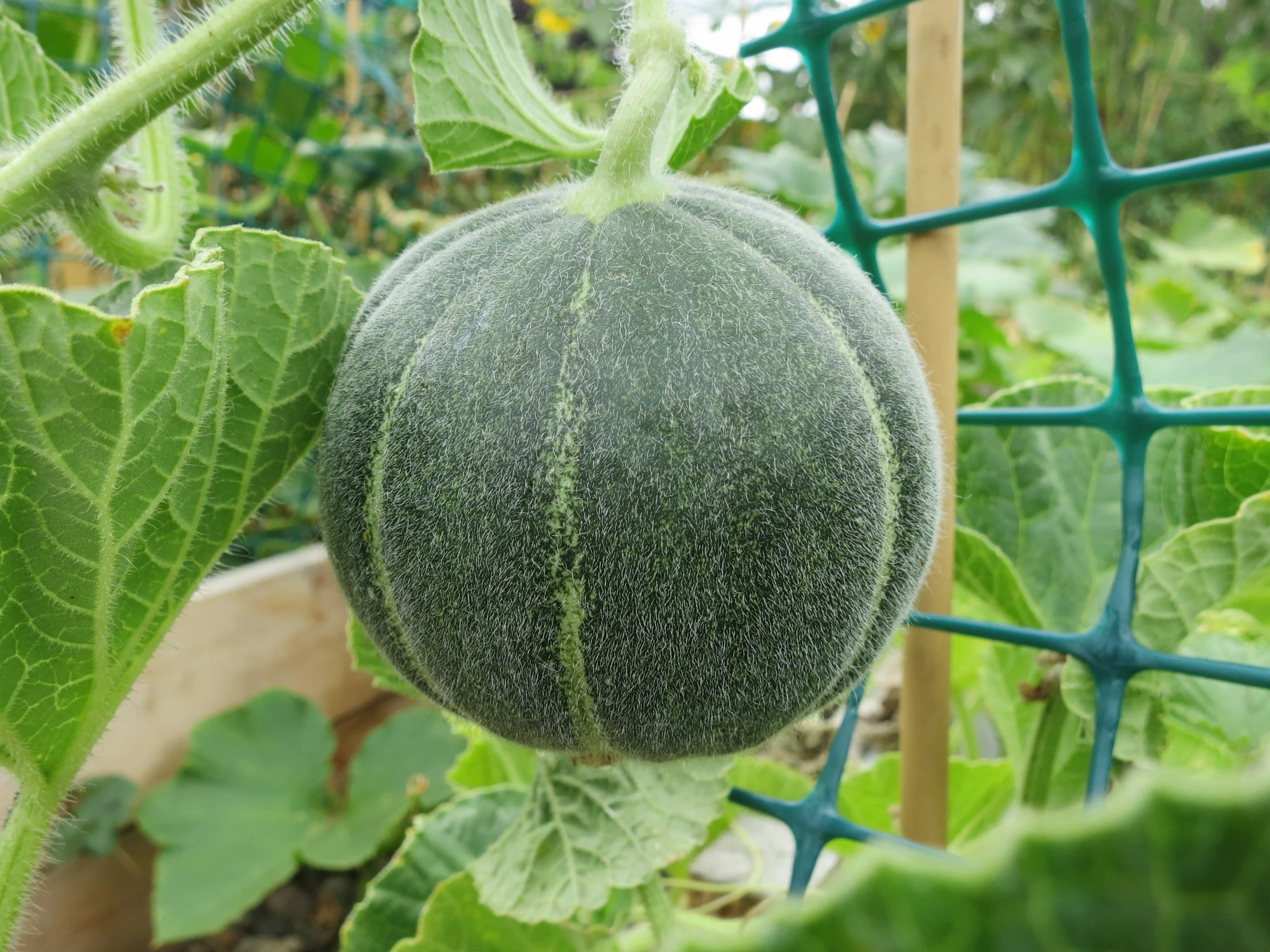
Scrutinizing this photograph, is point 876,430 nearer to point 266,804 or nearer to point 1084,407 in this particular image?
point 1084,407

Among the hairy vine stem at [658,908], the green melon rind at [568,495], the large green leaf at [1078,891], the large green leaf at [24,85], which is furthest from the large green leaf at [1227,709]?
the large green leaf at [24,85]

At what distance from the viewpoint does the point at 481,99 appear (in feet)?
2.25

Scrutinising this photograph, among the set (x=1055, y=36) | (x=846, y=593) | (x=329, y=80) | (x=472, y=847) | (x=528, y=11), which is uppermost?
(x=1055, y=36)

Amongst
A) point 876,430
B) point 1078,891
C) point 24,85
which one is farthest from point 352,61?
point 1078,891

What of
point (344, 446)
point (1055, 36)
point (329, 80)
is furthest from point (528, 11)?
point (344, 446)

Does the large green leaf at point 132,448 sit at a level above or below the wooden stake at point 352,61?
below

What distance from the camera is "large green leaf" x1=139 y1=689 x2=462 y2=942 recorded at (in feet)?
4.96

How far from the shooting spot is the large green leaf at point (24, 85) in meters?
0.77

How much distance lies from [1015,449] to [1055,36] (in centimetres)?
488

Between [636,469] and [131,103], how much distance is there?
0.40 metres

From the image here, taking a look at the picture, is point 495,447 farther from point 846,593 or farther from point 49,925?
point 49,925

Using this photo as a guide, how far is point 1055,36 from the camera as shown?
193 inches

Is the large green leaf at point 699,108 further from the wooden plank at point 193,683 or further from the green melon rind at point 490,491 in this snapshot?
the wooden plank at point 193,683

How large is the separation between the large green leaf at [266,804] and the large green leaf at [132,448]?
40.4 inches
